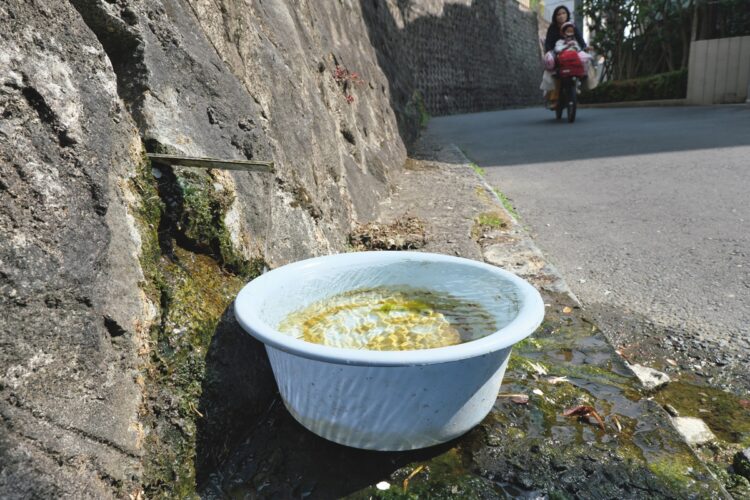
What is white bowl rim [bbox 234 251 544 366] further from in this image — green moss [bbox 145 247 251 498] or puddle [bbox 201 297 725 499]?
puddle [bbox 201 297 725 499]

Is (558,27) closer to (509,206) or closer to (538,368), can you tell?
(509,206)

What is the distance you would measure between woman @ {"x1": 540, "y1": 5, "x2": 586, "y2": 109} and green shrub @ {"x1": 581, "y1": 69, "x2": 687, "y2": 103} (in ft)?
13.7

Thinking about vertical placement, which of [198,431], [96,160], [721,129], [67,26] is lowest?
[721,129]

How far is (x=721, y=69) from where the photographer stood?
10.0 meters

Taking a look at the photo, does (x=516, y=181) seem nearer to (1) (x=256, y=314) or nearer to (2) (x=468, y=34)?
(1) (x=256, y=314)

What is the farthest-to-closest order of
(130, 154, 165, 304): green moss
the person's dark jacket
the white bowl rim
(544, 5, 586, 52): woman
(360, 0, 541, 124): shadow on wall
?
(360, 0, 541, 124): shadow on wall < the person's dark jacket < (544, 5, 586, 52): woman < (130, 154, 165, 304): green moss < the white bowl rim

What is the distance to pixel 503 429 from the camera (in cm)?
130

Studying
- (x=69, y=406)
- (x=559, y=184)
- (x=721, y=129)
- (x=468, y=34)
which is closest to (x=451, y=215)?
(x=559, y=184)

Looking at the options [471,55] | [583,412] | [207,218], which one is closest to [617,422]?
[583,412]

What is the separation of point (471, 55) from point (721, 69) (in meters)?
7.67

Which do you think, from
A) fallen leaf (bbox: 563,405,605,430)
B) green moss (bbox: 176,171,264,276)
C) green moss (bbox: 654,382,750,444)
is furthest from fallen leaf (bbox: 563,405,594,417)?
green moss (bbox: 176,171,264,276)

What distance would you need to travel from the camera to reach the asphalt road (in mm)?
2217

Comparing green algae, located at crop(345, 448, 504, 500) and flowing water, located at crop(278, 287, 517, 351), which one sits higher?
flowing water, located at crop(278, 287, 517, 351)

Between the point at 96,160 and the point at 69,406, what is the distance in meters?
0.50
